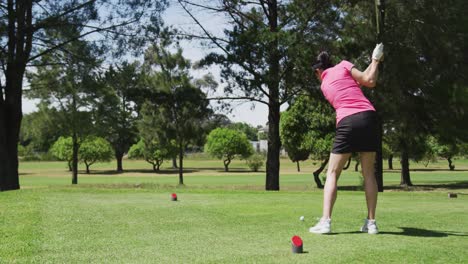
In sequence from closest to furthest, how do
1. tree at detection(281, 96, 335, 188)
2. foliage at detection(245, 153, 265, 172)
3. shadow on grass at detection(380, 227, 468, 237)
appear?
1. shadow on grass at detection(380, 227, 468, 237)
2. tree at detection(281, 96, 335, 188)
3. foliage at detection(245, 153, 265, 172)

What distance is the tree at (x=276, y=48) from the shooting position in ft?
64.0

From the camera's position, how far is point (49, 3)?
1869 cm

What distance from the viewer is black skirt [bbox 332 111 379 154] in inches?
216

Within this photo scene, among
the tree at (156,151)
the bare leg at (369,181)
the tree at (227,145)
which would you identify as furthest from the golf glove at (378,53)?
the tree at (227,145)

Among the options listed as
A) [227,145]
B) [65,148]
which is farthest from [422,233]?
[227,145]

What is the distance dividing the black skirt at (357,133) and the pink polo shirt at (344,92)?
74 mm

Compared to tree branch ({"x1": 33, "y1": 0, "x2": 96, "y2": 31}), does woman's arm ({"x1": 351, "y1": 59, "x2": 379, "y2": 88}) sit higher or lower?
lower

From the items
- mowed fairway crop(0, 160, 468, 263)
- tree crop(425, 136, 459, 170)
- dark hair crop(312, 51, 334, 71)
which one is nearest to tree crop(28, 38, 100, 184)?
mowed fairway crop(0, 160, 468, 263)

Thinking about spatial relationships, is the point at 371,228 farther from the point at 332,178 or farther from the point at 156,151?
the point at 156,151

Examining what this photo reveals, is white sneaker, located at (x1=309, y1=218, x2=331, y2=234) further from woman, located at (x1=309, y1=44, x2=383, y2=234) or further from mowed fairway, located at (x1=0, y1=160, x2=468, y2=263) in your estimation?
mowed fairway, located at (x1=0, y1=160, x2=468, y2=263)

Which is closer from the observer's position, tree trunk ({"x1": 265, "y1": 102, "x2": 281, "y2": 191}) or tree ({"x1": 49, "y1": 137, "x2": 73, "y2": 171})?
tree trunk ({"x1": 265, "y1": 102, "x2": 281, "y2": 191})

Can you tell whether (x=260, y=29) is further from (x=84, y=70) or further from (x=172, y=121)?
(x=172, y=121)

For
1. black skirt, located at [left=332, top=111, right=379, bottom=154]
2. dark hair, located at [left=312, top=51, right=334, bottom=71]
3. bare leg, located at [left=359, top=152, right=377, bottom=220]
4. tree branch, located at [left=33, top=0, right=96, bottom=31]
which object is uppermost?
A: tree branch, located at [left=33, top=0, right=96, bottom=31]

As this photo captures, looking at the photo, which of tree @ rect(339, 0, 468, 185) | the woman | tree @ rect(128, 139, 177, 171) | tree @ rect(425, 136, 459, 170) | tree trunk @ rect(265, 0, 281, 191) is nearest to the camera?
the woman
